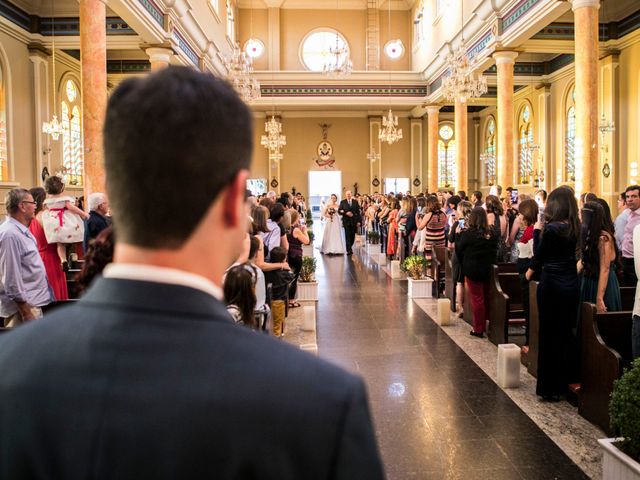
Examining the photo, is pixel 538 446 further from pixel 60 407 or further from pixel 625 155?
pixel 625 155

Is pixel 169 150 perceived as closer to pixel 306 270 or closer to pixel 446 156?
pixel 306 270

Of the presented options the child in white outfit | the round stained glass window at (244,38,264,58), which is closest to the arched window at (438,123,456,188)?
the round stained glass window at (244,38,264,58)

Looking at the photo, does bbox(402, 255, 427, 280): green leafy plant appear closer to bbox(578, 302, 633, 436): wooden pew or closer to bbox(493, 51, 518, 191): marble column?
bbox(578, 302, 633, 436): wooden pew

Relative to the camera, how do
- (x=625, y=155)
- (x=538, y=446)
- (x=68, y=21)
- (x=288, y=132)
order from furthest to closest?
(x=288, y=132), (x=625, y=155), (x=68, y=21), (x=538, y=446)

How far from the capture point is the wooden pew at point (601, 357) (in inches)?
175

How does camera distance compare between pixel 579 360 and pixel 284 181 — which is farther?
pixel 284 181

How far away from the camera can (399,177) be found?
29375 mm

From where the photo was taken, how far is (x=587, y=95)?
34.5ft

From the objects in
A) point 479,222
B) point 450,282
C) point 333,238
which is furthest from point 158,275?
point 333,238

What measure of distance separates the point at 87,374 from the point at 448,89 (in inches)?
484

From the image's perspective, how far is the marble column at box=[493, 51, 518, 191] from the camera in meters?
15.1

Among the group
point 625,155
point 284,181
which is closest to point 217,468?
point 625,155

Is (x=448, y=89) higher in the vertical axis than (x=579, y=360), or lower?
higher

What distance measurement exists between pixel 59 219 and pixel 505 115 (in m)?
12.1
